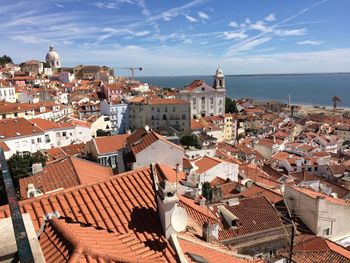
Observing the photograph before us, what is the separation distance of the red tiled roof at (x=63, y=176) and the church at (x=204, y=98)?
68.3 m

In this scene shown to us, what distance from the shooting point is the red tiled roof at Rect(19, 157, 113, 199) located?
14086 millimetres

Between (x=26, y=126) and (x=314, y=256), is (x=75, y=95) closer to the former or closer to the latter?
(x=26, y=126)

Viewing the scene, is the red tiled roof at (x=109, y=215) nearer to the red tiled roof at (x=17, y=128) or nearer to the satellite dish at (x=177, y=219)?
the satellite dish at (x=177, y=219)

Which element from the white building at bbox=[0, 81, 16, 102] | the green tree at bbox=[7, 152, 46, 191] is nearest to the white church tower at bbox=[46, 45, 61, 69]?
the white building at bbox=[0, 81, 16, 102]

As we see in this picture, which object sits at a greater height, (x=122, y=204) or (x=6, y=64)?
(x=6, y=64)


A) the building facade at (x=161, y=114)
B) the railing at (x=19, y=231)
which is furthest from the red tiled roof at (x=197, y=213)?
the building facade at (x=161, y=114)

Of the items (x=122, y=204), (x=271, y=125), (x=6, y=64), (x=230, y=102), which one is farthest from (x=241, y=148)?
(x=6, y=64)

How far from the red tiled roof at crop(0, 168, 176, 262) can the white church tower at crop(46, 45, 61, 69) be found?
136m

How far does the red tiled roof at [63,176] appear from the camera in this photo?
46.2 ft

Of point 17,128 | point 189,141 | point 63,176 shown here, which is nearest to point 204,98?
point 189,141

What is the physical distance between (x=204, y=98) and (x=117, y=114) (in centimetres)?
3126

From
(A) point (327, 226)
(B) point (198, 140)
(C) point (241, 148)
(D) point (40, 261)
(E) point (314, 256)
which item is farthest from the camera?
(B) point (198, 140)

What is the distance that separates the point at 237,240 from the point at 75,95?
73.6 m

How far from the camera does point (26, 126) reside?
40500 millimetres
